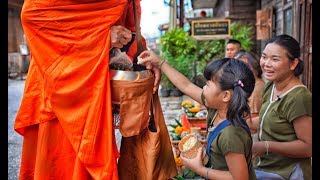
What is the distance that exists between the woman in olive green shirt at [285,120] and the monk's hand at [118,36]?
856 mm

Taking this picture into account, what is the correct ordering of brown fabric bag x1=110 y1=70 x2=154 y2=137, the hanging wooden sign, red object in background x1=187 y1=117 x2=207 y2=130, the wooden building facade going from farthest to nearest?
the hanging wooden sign < the wooden building facade < red object in background x1=187 y1=117 x2=207 y2=130 < brown fabric bag x1=110 y1=70 x2=154 y2=137

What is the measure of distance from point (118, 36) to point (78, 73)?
28 centimetres

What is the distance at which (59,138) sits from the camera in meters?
2.02

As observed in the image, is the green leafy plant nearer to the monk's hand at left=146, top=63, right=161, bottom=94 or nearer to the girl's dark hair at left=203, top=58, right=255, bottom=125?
the monk's hand at left=146, top=63, right=161, bottom=94

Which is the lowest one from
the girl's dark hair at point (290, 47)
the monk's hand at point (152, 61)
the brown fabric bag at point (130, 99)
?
the brown fabric bag at point (130, 99)

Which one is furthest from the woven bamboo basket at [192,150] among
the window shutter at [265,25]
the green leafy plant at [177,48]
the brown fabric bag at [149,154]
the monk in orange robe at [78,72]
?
the green leafy plant at [177,48]

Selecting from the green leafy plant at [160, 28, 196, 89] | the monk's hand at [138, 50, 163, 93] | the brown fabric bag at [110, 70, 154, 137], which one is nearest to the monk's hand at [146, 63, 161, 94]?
the monk's hand at [138, 50, 163, 93]

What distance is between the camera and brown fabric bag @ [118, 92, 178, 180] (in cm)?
209

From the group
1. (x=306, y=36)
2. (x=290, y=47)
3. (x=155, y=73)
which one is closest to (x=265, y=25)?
(x=306, y=36)

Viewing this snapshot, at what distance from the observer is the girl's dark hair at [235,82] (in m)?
1.88

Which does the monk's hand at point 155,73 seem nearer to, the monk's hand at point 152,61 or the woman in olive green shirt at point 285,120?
the monk's hand at point 152,61

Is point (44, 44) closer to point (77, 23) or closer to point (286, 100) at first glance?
point (77, 23)

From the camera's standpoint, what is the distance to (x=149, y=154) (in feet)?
6.84

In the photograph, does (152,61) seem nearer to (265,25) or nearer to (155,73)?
(155,73)
